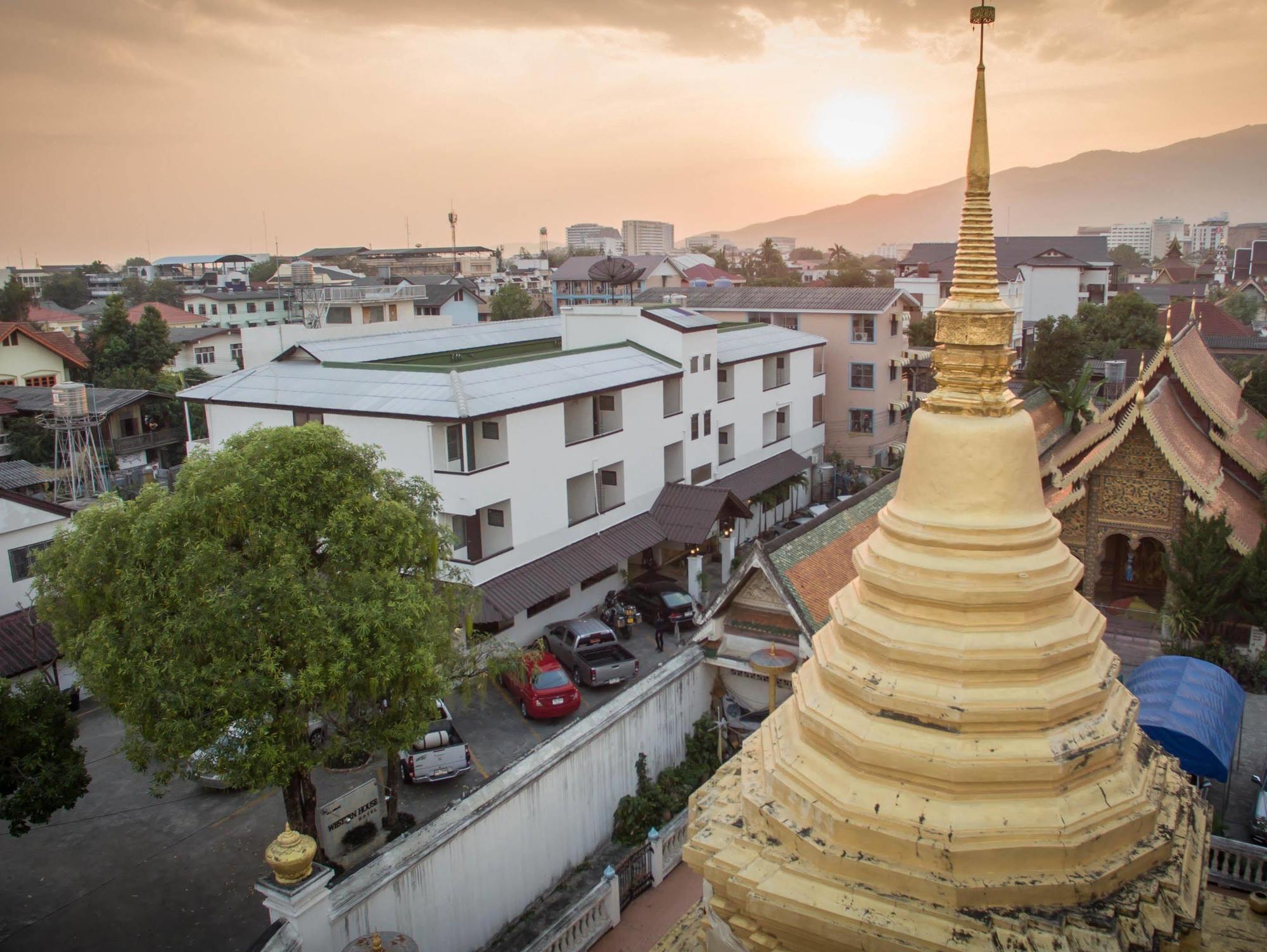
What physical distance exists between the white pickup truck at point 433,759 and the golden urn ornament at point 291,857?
823cm

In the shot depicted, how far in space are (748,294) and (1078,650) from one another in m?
41.7

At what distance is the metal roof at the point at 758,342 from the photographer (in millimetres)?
36438

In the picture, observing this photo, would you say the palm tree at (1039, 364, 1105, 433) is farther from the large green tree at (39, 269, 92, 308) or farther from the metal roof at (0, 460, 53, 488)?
the large green tree at (39, 269, 92, 308)

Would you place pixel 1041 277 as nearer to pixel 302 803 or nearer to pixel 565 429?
pixel 565 429

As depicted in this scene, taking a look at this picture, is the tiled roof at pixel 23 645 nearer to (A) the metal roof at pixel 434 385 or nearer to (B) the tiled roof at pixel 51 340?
(A) the metal roof at pixel 434 385

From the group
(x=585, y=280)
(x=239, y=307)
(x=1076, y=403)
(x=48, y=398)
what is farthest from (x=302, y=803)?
(x=239, y=307)

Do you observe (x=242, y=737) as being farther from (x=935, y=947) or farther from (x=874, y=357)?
(x=874, y=357)

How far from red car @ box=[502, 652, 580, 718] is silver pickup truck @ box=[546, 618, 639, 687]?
1.20m

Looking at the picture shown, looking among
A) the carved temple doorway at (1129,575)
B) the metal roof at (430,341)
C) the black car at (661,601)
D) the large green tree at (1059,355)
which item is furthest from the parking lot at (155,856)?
the large green tree at (1059,355)

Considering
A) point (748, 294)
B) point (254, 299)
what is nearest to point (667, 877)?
point (748, 294)

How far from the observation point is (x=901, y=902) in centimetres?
899

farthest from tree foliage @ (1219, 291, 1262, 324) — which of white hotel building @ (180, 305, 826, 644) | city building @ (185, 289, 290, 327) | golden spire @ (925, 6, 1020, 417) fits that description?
golden spire @ (925, 6, 1020, 417)

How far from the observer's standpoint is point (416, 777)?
19.3 meters

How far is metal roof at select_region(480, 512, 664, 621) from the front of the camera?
939 inches
